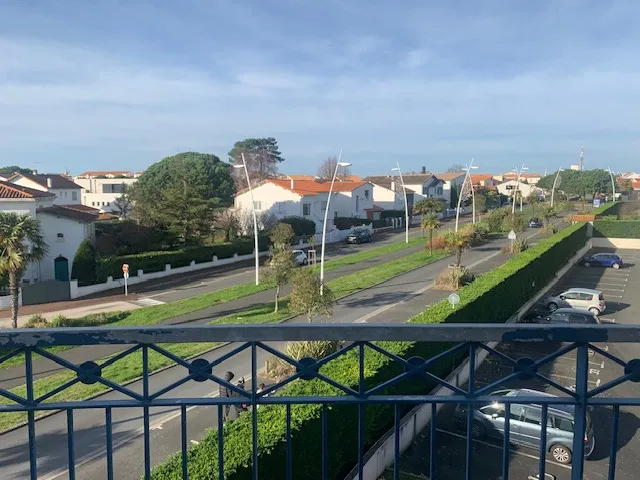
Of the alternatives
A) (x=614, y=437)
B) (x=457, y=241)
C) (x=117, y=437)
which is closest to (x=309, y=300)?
(x=117, y=437)

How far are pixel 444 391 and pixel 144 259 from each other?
83.6 feet

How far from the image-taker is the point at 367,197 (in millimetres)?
69188

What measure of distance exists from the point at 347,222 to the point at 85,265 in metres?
33.0

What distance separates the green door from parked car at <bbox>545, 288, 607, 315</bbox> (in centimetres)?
2815

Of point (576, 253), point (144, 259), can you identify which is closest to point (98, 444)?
point (144, 259)

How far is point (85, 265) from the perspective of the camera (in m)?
31.8

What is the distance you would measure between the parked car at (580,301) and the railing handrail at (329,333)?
2424 cm

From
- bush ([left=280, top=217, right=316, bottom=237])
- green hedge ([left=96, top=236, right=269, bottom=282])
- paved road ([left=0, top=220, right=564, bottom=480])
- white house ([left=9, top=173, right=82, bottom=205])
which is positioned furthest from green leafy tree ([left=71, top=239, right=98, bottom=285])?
white house ([left=9, top=173, right=82, bottom=205])

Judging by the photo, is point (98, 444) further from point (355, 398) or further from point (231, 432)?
point (355, 398)

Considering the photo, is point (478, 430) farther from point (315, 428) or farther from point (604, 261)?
point (604, 261)

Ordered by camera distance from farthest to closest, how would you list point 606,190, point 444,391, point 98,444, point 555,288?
1. point 606,190
2. point 555,288
3. point 444,391
4. point 98,444

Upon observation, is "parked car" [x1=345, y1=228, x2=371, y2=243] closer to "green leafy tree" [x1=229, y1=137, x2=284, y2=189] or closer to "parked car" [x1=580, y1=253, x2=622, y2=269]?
"parked car" [x1=580, y1=253, x2=622, y2=269]

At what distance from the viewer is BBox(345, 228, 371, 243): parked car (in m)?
50.8

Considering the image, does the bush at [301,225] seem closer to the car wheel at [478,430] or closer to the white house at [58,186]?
the white house at [58,186]
